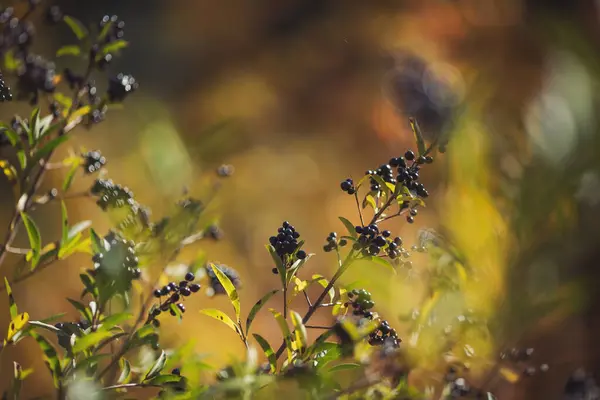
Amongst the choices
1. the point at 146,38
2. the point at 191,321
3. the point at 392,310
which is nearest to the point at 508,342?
the point at 392,310

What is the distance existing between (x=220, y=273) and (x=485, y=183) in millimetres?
150

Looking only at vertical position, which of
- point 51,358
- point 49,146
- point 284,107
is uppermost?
point 284,107

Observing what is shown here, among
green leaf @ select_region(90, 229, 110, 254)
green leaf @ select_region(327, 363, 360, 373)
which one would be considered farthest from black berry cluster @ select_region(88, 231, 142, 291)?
green leaf @ select_region(327, 363, 360, 373)

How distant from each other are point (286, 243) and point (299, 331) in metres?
0.06

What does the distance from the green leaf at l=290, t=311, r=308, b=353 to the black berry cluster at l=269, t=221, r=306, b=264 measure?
0.05 meters

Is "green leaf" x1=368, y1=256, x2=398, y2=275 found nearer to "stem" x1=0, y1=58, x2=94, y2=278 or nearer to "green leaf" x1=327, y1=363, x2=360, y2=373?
"green leaf" x1=327, y1=363, x2=360, y2=373

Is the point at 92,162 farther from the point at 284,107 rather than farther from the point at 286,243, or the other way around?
the point at 284,107

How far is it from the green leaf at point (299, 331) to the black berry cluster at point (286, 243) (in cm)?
5

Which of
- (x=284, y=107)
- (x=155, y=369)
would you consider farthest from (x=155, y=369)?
(x=284, y=107)

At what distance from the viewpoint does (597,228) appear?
0.27 m

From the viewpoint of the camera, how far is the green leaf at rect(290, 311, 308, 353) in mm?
297

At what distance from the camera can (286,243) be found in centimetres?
34

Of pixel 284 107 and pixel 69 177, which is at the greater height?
pixel 284 107

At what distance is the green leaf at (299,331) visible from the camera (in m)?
0.30
